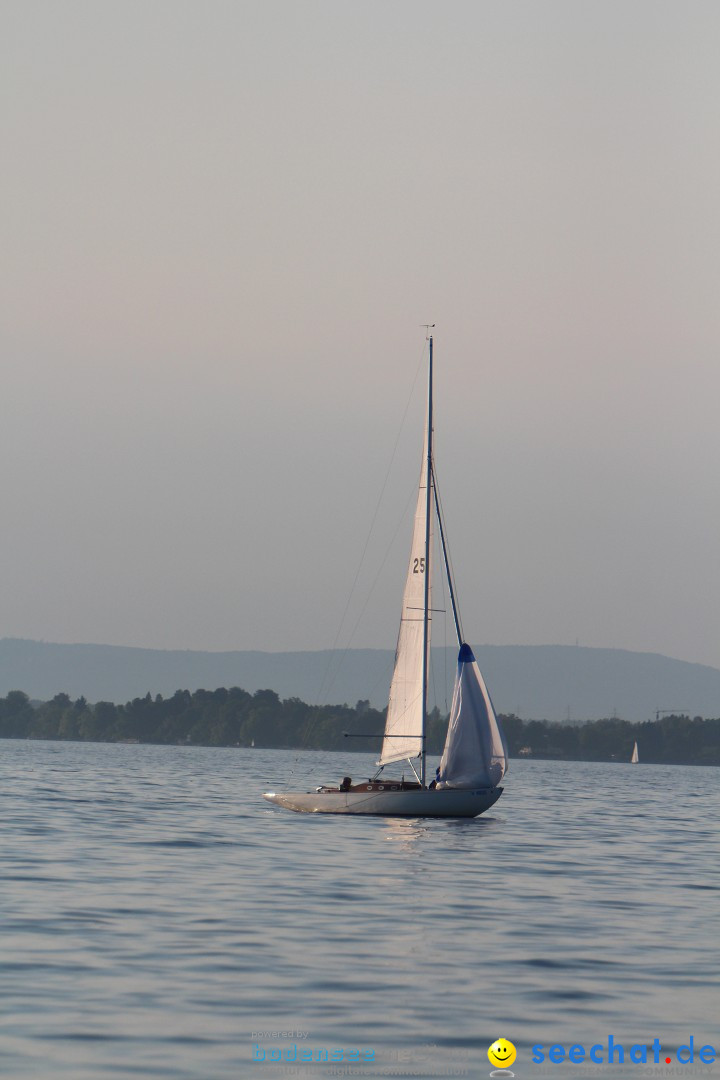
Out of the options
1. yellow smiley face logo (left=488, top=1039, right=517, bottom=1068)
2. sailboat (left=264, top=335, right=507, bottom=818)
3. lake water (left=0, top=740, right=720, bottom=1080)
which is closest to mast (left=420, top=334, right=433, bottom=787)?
Result: sailboat (left=264, top=335, right=507, bottom=818)

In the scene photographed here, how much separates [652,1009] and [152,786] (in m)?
81.4

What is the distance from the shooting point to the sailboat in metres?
60.1

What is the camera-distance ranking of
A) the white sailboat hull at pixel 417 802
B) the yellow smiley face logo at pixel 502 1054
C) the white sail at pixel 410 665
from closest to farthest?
1. the yellow smiley face logo at pixel 502 1054
2. the white sailboat hull at pixel 417 802
3. the white sail at pixel 410 665

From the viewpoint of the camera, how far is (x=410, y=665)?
209ft

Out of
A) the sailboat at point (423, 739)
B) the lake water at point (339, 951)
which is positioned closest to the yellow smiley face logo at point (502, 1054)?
the lake water at point (339, 951)

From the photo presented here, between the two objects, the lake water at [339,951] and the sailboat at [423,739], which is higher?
the sailboat at [423,739]

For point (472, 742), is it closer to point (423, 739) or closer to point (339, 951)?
point (423, 739)

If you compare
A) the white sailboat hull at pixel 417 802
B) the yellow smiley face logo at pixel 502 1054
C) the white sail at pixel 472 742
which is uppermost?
the white sail at pixel 472 742

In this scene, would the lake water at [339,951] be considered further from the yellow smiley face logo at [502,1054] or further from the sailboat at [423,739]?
the sailboat at [423,739]

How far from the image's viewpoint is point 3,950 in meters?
25.0

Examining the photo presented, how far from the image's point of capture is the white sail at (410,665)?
6266 cm

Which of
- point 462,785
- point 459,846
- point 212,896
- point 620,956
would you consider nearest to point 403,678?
point 462,785

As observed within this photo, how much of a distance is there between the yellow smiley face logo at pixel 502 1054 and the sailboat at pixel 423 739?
40.4 m

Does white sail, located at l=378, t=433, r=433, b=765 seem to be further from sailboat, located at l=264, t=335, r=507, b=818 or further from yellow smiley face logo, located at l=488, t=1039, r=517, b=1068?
yellow smiley face logo, located at l=488, t=1039, r=517, b=1068
